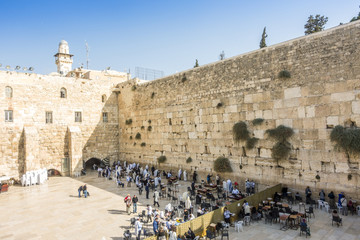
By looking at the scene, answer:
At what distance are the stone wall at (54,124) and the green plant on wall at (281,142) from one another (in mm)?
15474

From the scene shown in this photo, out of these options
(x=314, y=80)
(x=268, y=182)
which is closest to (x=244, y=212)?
(x=268, y=182)

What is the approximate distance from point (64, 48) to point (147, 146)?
31.3 meters

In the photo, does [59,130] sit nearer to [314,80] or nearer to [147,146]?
[147,146]

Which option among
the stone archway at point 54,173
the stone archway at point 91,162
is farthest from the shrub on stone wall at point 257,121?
the stone archway at point 54,173

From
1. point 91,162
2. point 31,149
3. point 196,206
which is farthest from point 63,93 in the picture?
point 196,206

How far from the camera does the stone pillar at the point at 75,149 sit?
20.1m

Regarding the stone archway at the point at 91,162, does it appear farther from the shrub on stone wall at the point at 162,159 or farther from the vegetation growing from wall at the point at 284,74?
the vegetation growing from wall at the point at 284,74

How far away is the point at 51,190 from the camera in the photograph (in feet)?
51.1

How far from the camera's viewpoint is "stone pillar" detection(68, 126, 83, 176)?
2008cm

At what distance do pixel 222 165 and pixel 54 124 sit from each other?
14.0 meters

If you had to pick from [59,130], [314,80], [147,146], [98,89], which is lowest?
[147,146]

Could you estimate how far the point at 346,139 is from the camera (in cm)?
970

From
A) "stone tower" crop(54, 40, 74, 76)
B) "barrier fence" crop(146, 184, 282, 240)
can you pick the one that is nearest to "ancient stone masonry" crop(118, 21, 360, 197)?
"barrier fence" crop(146, 184, 282, 240)

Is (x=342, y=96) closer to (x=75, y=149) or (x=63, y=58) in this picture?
(x=75, y=149)
